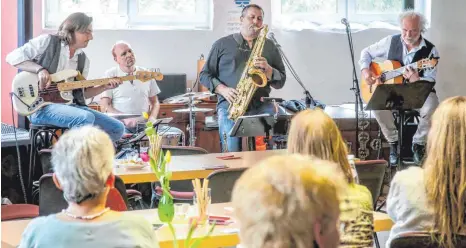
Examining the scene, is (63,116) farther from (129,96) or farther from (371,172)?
(371,172)

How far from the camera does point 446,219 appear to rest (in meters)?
3.08

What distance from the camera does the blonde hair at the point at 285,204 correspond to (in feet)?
5.00

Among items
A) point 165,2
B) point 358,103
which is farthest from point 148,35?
point 358,103

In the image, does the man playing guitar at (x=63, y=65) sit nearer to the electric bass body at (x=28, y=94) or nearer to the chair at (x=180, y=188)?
the electric bass body at (x=28, y=94)

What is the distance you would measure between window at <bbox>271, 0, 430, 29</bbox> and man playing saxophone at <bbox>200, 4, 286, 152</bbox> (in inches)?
97.5

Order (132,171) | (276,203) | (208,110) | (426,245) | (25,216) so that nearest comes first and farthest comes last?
(276,203), (426,245), (25,216), (132,171), (208,110)

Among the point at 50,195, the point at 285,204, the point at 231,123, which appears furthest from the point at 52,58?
the point at 285,204

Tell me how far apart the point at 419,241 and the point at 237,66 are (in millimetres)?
4042

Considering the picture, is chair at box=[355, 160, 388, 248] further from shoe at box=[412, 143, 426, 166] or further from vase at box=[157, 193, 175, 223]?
shoe at box=[412, 143, 426, 166]

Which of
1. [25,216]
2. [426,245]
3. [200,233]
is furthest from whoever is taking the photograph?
[25,216]

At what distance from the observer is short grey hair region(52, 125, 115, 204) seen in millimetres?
2752

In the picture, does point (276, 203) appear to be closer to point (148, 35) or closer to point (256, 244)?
point (256, 244)

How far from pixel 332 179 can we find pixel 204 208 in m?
2.00

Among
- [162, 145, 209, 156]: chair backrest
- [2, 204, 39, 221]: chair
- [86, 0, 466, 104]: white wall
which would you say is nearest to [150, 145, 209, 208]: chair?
[162, 145, 209, 156]: chair backrest
